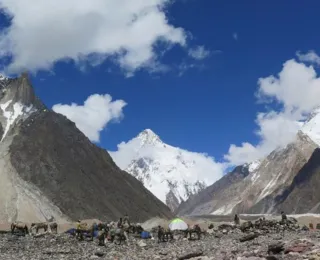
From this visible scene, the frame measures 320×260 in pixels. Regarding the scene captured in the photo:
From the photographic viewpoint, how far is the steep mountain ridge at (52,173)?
419 ft

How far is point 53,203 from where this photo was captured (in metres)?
134

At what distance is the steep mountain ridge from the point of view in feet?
419

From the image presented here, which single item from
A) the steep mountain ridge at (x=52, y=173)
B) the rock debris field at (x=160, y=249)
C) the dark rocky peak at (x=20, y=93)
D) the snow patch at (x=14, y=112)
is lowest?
the rock debris field at (x=160, y=249)

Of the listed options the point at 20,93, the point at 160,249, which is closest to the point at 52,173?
the point at 20,93

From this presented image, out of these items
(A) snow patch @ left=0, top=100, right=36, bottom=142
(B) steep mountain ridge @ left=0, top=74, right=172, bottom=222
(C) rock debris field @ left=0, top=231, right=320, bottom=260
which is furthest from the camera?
(A) snow patch @ left=0, top=100, right=36, bottom=142

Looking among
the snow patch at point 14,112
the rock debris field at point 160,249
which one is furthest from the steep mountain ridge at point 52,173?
the rock debris field at point 160,249

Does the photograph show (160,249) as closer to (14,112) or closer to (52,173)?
(52,173)

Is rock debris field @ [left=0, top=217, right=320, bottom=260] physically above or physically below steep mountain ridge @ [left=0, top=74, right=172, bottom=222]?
below

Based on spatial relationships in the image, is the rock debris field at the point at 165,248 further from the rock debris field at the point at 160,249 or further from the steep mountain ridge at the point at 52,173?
the steep mountain ridge at the point at 52,173

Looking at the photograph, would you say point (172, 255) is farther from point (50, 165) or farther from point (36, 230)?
point (50, 165)

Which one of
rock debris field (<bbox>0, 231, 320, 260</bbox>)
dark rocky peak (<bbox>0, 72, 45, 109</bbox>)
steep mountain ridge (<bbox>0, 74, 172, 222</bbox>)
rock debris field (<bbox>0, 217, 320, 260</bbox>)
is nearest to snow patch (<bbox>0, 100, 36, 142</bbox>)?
steep mountain ridge (<bbox>0, 74, 172, 222</bbox>)

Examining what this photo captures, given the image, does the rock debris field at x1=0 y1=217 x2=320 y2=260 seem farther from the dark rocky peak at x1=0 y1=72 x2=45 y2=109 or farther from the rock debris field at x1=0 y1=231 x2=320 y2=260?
the dark rocky peak at x1=0 y1=72 x2=45 y2=109

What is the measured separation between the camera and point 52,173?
147 metres

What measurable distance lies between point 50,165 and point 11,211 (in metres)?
34.0
